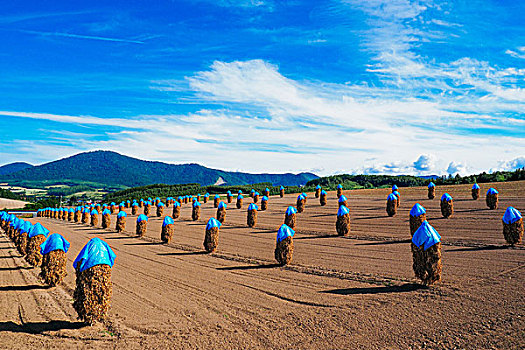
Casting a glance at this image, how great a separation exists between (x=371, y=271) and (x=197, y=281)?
702cm

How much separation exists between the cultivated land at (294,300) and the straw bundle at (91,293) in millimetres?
380

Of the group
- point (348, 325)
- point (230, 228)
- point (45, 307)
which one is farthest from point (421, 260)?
point (230, 228)

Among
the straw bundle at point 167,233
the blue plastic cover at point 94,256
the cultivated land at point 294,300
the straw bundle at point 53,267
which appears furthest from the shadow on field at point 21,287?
the straw bundle at point 167,233

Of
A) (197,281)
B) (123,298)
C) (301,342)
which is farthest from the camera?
(197,281)

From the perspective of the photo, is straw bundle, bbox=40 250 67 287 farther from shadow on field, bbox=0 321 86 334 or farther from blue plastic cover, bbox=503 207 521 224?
blue plastic cover, bbox=503 207 521 224

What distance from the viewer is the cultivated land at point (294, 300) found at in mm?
8438

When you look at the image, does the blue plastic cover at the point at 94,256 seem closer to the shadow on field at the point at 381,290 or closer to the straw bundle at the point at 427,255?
the shadow on field at the point at 381,290

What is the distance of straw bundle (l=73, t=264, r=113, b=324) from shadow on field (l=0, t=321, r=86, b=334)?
42cm

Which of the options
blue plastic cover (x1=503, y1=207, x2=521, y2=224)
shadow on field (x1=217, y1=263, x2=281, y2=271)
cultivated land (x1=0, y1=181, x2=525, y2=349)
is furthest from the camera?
blue plastic cover (x1=503, y1=207, x2=521, y2=224)

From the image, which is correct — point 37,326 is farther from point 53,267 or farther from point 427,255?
point 427,255

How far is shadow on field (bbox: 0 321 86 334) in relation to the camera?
9.11 m

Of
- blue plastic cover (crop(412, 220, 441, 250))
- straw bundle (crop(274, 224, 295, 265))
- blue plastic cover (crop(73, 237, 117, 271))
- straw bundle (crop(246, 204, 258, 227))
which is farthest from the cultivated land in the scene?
straw bundle (crop(246, 204, 258, 227))

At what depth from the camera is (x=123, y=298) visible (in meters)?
11.8

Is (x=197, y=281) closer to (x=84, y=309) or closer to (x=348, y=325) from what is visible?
(x=84, y=309)
